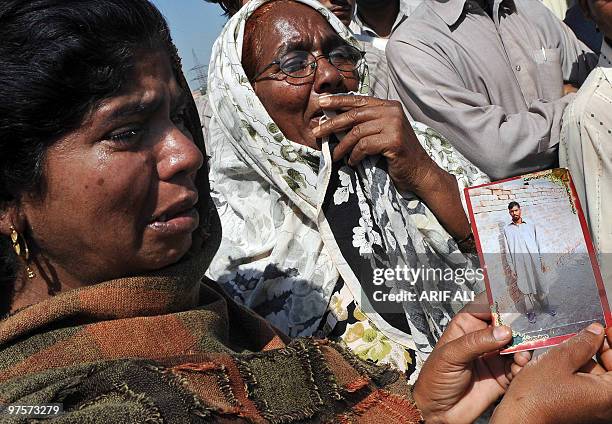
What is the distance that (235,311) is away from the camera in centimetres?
217

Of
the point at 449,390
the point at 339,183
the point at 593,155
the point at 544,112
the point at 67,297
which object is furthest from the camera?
the point at 544,112

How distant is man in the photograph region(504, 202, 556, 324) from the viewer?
1796 millimetres

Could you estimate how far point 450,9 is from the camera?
3322 mm

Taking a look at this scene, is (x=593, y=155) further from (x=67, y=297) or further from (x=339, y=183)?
(x=67, y=297)

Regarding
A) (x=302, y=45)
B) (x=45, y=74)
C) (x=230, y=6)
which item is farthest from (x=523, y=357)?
(x=230, y=6)

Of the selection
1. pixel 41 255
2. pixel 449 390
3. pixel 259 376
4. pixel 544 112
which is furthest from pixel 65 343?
pixel 544 112

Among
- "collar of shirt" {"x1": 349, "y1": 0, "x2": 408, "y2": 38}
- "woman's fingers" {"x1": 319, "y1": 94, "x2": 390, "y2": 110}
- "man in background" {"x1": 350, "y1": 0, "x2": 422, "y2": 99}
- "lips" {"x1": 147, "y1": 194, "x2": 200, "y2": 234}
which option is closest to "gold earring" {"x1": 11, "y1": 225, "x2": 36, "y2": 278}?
"lips" {"x1": 147, "y1": 194, "x2": 200, "y2": 234}

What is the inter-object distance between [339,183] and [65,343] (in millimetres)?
1172

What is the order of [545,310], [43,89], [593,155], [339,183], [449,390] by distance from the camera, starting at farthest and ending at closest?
[339,183], [593,155], [449,390], [545,310], [43,89]

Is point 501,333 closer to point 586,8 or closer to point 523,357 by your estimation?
point 523,357

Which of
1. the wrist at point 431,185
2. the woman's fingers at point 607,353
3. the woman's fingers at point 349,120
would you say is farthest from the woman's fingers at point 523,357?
the woman's fingers at point 349,120

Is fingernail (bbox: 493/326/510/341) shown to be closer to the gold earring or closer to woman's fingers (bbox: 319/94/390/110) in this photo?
woman's fingers (bbox: 319/94/390/110)

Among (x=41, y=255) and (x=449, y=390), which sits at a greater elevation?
(x=41, y=255)

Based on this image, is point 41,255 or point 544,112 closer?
point 41,255
